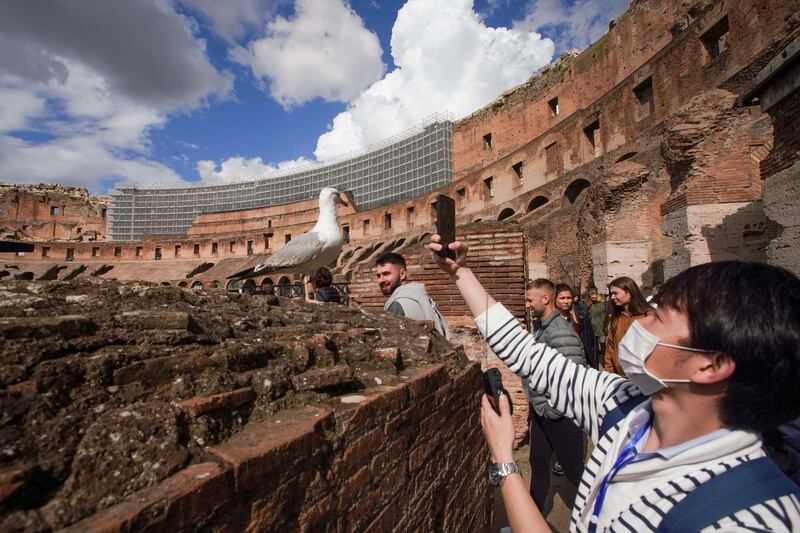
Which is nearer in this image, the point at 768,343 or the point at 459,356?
the point at 768,343

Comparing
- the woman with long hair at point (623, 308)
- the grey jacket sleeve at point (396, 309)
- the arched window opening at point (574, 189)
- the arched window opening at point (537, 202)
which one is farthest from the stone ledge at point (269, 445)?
the arched window opening at point (537, 202)

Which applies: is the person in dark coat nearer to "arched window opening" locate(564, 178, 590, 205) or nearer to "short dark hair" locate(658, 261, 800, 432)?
"short dark hair" locate(658, 261, 800, 432)

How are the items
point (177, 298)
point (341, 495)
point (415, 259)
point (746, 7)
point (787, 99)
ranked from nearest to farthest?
1. point (341, 495)
2. point (177, 298)
3. point (787, 99)
4. point (415, 259)
5. point (746, 7)

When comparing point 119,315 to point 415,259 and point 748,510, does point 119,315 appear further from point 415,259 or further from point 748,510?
point 415,259

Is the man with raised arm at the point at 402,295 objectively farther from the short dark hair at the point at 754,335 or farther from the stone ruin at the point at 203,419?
the short dark hair at the point at 754,335

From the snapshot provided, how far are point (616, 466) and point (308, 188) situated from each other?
49.0 m

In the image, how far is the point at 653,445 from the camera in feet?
3.91

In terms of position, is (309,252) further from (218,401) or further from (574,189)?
(574,189)

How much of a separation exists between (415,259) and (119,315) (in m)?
5.02

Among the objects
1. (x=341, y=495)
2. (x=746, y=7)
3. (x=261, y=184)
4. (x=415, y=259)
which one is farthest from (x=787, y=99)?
(x=261, y=184)

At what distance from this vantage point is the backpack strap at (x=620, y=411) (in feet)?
4.61

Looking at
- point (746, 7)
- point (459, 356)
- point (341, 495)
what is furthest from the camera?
point (746, 7)

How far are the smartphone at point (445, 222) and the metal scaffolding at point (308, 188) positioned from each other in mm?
35337

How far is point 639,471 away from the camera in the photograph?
111 centimetres
